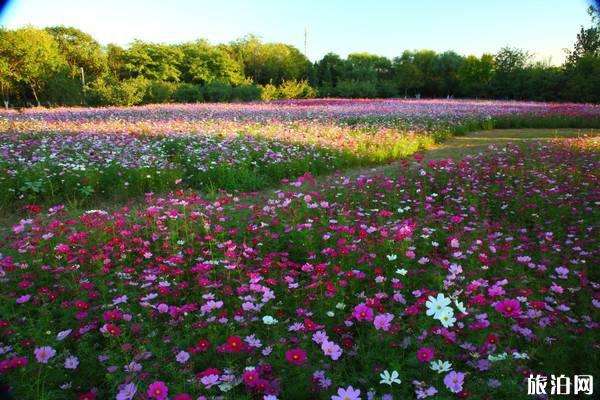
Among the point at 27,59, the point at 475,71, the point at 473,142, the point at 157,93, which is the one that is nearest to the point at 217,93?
the point at 157,93

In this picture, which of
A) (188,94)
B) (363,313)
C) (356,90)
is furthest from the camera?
(356,90)

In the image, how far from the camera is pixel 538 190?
5039 millimetres

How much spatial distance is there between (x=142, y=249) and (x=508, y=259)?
3.13m

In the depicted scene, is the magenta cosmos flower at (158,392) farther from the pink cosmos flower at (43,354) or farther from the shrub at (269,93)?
the shrub at (269,93)

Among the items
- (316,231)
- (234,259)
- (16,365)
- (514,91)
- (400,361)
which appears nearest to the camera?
(16,365)

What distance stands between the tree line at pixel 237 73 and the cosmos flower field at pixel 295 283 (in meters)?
13.4

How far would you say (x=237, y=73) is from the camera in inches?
1569

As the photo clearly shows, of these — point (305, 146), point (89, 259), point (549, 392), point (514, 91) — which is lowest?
point (549, 392)

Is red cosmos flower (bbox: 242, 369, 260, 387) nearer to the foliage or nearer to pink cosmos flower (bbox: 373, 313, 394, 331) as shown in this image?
pink cosmos flower (bbox: 373, 313, 394, 331)

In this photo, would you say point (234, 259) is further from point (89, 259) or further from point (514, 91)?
point (514, 91)

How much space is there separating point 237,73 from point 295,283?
40.0 m

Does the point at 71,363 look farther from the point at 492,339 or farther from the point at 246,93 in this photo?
the point at 246,93

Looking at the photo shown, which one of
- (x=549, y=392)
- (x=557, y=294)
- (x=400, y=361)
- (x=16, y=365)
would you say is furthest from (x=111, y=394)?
(x=557, y=294)

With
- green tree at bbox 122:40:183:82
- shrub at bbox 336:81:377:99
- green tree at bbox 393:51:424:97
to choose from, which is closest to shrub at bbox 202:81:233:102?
green tree at bbox 122:40:183:82
